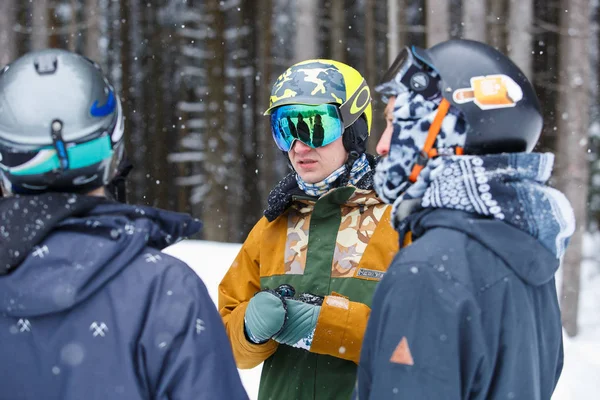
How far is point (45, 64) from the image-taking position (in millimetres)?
1787

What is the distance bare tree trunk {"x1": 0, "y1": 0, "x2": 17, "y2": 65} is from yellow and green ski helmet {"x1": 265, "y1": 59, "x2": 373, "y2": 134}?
10561mm

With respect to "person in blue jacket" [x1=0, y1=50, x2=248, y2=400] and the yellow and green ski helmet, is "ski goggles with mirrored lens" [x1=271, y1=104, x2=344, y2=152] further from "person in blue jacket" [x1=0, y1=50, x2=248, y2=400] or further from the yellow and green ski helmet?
"person in blue jacket" [x1=0, y1=50, x2=248, y2=400]

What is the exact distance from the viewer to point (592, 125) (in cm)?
1545

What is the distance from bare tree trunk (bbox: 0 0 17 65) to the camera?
12216 millimetres

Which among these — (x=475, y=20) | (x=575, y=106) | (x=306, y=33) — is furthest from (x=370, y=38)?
(x=575, y=106)

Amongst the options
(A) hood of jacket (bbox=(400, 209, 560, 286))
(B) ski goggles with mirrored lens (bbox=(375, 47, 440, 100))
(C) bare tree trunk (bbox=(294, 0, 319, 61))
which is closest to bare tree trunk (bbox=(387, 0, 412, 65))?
(C) bare tree trunk (bbox=(294, 0, 319, 61))

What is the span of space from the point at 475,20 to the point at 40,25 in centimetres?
836

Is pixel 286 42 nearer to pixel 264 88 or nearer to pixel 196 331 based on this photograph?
pixel 264 88

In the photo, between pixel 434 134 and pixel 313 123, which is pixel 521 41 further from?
pixel 434 134

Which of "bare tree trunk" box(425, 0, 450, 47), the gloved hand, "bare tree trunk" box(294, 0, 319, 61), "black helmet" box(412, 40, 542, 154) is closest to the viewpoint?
"black helmet" box(412, 40, 542, 154)

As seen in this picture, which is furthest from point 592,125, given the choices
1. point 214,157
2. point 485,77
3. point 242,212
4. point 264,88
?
point 485,77

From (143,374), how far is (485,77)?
1.23 m

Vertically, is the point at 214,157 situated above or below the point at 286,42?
below

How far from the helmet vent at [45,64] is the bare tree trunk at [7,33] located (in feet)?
37.5
